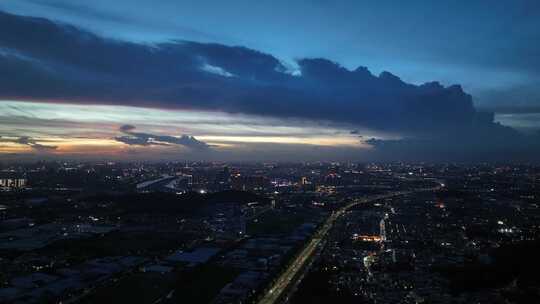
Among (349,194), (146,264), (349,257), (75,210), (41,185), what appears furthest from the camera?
(41,185)

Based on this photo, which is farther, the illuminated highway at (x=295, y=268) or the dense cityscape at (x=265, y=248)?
the dense cityscape at (x=265, y=248)

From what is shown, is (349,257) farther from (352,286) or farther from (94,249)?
(94,249)

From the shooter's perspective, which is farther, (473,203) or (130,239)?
(473,203)

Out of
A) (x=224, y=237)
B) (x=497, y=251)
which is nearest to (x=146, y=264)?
(x=224, y=237)

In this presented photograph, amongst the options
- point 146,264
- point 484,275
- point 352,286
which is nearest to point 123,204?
point 146,264

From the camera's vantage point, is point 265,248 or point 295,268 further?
point 265,248

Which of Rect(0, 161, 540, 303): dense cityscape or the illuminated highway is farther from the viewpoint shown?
Rect(0, 161, 540, 303): dense cityscape

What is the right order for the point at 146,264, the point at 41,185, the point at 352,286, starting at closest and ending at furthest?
the point at 352,286
the point at 146,264
the point at 41,185
